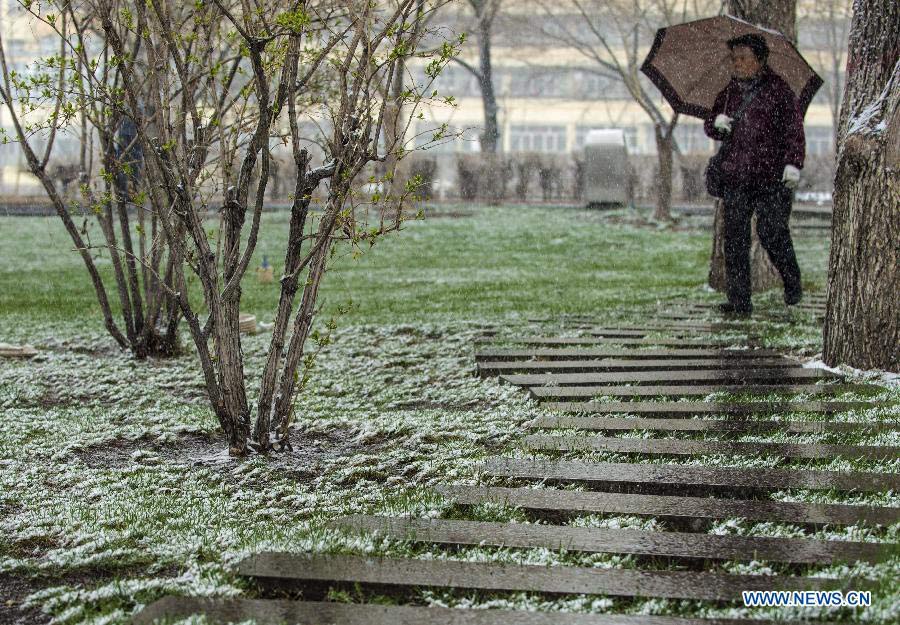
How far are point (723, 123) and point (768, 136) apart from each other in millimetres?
350

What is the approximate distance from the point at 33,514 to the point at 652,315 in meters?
5.74

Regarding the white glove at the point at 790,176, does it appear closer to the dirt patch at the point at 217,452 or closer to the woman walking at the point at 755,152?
the woman walking at the point at 755,152

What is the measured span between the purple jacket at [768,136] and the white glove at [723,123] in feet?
0.18

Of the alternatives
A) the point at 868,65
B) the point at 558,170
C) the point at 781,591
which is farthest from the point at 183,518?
the point at 558,170

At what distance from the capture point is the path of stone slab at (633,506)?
111 inches

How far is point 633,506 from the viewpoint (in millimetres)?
3580

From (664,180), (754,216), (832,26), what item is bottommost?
(754,216)

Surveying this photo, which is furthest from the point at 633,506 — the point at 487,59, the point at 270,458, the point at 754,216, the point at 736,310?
the point at 487,59

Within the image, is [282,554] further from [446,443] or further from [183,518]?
[446,443]

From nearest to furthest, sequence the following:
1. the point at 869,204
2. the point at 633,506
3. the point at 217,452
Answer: the point at 633,506 → the point at 217,452 → the point at 869,204

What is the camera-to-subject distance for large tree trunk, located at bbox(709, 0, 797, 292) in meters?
8.88

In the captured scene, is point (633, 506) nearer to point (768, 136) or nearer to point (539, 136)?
point (768, 136)

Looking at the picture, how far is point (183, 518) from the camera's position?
3.67 meters

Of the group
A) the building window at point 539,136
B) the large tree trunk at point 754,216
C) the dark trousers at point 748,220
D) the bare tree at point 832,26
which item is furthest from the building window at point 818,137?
the dark trousers at point 748,220
